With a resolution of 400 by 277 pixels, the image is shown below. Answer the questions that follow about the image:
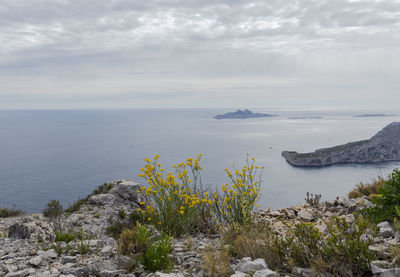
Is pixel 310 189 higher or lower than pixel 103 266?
lower

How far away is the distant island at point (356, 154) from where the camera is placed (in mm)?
93625

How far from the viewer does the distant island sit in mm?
93625

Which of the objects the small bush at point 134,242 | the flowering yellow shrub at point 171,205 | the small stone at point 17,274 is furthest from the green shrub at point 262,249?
the small stone at point 17,274

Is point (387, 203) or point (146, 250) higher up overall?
point (387, 203)

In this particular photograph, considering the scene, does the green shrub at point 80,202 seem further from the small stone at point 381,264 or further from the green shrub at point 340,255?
the small stone at point 381,264

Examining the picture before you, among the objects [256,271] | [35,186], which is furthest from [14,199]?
[256,271]

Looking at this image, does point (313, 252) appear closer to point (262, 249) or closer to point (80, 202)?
point (262, 249)

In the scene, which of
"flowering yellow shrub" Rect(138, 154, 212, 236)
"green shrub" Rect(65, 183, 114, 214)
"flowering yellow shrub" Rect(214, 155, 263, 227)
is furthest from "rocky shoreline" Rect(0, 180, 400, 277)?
"green shrub" Rect(65, 183, 114, 214)

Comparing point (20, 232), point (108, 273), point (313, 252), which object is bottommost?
point (20, 232)

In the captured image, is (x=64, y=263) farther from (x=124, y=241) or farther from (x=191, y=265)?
(x=191, y=265)

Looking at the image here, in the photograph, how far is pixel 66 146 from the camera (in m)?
128

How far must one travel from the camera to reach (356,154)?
96.9 meters

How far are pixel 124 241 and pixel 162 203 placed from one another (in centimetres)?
205

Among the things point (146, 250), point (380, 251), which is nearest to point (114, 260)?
point (146, 250)
